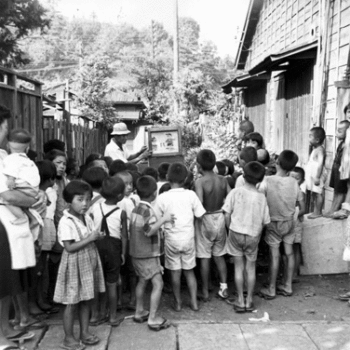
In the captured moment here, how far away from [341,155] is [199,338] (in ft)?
11.3

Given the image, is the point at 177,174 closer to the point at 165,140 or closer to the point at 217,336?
the point at 217,336

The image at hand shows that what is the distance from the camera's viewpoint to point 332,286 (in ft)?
18.9

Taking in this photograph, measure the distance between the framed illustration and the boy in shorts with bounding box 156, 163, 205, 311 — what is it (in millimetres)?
4519

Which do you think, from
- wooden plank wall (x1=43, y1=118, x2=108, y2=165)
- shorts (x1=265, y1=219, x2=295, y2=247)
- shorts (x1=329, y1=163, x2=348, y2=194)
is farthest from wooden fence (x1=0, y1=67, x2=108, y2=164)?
shorts (x1=329, y1=163, x2=348, y2=194)

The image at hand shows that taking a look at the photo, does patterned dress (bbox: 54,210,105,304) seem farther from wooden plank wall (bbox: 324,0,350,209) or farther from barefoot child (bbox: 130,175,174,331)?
wooden plank wall (bbox: 324,0,350,209)

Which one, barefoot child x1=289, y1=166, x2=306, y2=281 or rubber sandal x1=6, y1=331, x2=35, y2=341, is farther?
barefoot child x1=289, y1=166, x2=306, y2=281

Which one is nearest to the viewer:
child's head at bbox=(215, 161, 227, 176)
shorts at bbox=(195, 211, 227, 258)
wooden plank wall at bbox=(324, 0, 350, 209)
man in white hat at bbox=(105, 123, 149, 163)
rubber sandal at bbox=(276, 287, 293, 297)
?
shorts at bbox=(195, 211, 227, 258)

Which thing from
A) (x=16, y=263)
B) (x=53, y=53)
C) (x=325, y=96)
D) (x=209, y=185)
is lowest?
(x=16, y=263)

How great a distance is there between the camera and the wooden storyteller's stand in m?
9.31

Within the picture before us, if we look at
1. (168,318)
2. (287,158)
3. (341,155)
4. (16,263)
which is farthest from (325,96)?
A: (16,263)

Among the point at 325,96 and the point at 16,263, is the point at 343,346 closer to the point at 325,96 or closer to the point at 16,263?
the point at 16,263

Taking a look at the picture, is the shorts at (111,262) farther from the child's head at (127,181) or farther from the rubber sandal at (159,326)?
the child's head at (127,181)

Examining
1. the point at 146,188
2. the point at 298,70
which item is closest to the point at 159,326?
the point at 146,188

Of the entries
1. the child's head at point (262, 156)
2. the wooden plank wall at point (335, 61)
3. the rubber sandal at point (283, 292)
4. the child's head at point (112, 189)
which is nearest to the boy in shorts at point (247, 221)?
the rubber sandal at point (283, 292)
